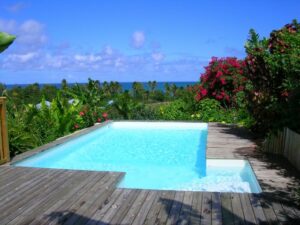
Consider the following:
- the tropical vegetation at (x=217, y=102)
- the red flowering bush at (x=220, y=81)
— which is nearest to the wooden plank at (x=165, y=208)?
the tropical vegetation at (x=217, y=102)

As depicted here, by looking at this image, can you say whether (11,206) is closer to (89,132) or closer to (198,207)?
(198,207)

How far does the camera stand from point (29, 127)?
913cm

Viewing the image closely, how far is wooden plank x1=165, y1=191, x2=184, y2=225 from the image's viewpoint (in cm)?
389

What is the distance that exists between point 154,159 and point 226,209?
4873 millimetres

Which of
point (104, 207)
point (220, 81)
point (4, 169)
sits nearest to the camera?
point (104, 207)

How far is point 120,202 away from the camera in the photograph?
14.7 ft

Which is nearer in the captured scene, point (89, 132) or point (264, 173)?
point (264, 173)

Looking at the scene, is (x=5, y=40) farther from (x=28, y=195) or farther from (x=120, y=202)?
(x=28, y=195)

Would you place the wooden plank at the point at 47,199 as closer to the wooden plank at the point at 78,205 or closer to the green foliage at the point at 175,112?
the wooden plank at the point at 78,205

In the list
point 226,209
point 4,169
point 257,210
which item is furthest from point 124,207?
point 4,169

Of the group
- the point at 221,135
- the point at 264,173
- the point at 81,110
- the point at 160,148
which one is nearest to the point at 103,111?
the point at 81,110

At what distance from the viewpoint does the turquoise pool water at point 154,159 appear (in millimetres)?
6621

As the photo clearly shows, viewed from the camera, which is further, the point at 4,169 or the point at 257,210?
the point at 4,169

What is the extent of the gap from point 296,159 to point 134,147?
5.15 meters
